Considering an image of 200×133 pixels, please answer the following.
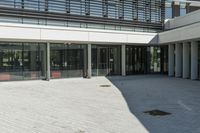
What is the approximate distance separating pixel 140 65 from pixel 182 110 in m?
21.7

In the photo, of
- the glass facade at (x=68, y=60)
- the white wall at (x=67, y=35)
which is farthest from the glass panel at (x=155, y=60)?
the glass facade at (x=68, y=60)

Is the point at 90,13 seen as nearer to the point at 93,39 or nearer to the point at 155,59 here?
the point at 93,39

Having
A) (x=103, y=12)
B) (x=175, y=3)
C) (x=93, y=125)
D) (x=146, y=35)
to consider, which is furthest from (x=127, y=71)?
(x=93, y=125)

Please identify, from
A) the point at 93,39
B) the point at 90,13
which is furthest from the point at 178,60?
the point at 90,13

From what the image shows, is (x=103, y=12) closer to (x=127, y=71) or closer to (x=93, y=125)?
(x=127, y=71)

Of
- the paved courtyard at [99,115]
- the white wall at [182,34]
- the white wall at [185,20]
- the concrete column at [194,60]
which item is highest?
the white wall at [185,20]

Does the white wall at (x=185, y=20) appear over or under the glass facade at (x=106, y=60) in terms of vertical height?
over

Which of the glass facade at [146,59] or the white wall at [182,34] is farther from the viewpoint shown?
the glass facade at [146,59]

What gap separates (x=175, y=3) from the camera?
118ft

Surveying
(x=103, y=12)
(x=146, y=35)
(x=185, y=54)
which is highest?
(x=103, y=12)

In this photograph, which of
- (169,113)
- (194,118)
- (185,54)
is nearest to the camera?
(194,118)

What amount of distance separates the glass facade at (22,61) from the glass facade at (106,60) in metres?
5.38

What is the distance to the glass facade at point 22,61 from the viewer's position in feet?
81.4

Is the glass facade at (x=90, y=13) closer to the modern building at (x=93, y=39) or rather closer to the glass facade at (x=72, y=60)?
the modern building at (x=93, y=39)
